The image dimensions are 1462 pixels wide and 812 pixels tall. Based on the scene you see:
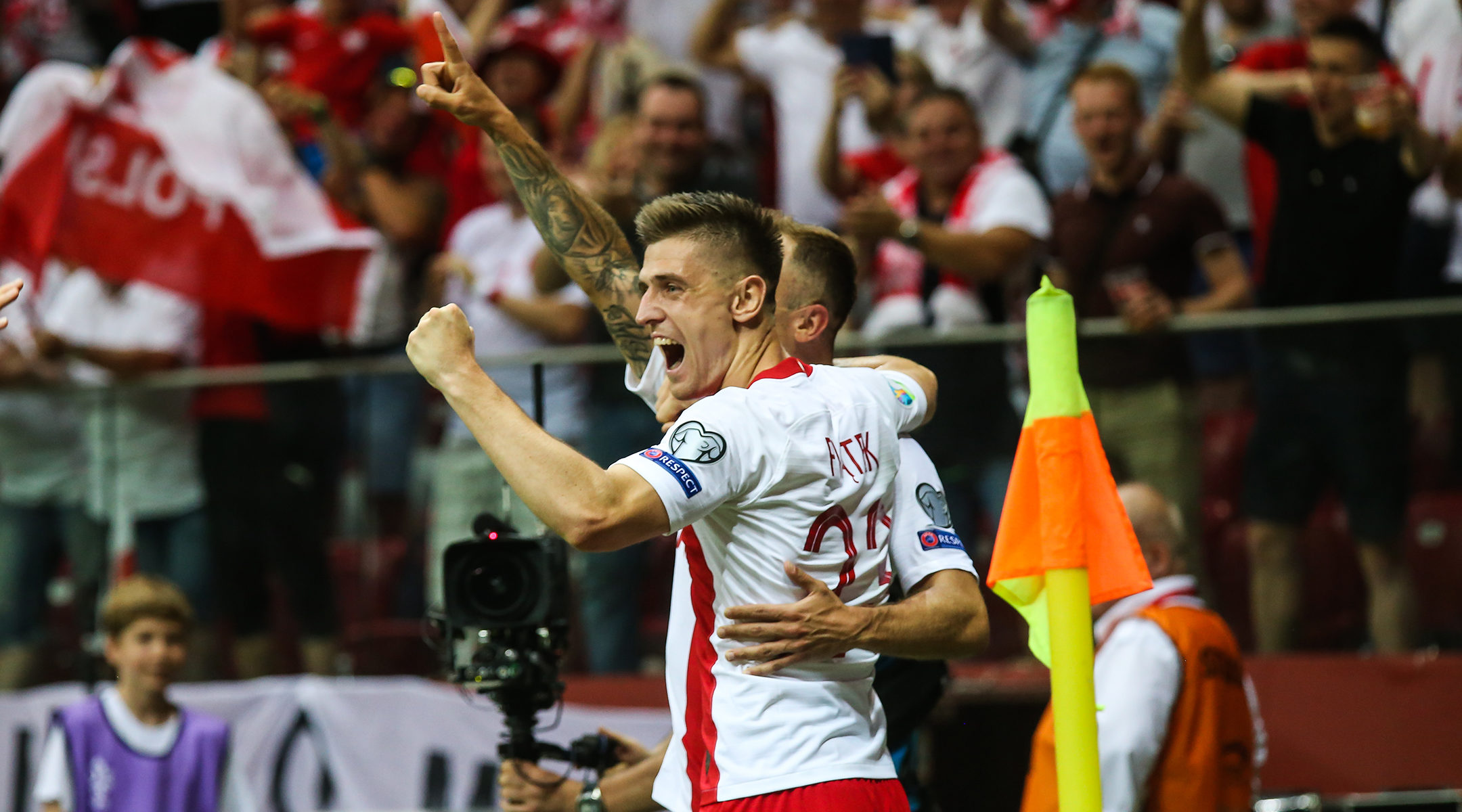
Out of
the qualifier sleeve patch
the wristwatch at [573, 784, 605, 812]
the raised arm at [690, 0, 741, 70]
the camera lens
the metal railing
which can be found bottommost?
the wristwatch at [573, 784, 605, 812]

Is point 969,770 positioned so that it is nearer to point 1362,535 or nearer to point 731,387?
point 1362,535

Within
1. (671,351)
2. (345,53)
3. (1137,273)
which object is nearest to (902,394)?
(671,351)

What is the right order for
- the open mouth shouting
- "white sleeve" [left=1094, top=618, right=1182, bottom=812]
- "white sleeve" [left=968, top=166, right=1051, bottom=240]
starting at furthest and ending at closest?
"white sleeve" [left=968, top=166, right=1051, bottom=240] → "white sleeve" [left=1094, top=618, right=1182, bottom=812] → the open mouth shouting

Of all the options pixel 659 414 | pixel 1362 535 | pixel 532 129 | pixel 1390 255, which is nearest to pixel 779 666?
pixel 659 414

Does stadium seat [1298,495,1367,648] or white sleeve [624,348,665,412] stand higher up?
white sleeve [624,348,665,412]

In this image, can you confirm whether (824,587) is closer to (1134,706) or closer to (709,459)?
(709,459)

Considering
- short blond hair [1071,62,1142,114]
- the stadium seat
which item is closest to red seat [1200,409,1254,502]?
the stadium seat

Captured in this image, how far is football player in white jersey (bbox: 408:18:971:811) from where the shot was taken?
313cm

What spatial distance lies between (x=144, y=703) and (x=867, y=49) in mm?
4624

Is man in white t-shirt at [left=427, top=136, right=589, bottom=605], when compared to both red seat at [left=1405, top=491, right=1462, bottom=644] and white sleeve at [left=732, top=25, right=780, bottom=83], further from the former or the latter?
red seat at [left=1405, top=491, right=1462, bottom=644]

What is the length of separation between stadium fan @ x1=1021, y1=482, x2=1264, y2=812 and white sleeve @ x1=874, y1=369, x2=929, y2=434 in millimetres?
1345

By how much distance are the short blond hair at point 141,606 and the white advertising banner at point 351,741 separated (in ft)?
2.26

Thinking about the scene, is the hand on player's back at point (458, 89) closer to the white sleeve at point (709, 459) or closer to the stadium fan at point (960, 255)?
the white sleeve at point (709, 459)

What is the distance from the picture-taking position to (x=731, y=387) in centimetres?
343
